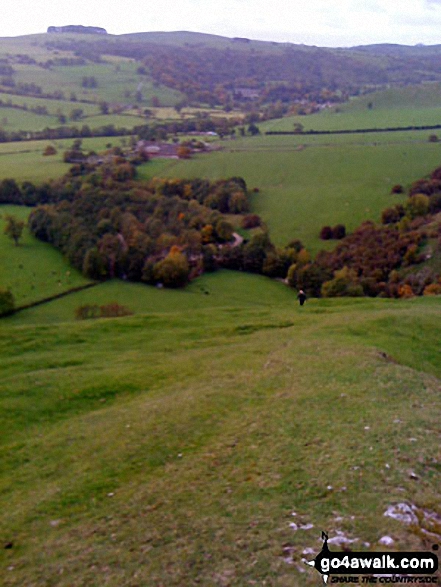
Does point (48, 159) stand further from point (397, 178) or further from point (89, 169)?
point (397, 178)

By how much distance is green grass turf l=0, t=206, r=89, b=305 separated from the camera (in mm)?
76350

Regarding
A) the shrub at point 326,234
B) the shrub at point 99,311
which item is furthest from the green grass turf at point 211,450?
the shrub at point 326,234

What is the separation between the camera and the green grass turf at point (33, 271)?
76.3m

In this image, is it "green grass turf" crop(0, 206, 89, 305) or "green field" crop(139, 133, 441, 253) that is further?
"green field" crop(139, 133, 441, 253)

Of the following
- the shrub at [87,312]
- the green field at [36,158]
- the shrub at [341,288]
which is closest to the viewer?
the shrub at [87,312]

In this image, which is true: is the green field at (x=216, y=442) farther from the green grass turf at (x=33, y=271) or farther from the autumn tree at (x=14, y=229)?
the autumn tree at (x=14, y=229)

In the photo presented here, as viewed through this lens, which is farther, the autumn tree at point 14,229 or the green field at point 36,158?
the green field at point 36,158

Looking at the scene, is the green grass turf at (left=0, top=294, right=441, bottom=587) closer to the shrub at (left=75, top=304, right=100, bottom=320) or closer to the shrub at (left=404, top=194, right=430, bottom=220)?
the shrub at (left=75, top=304, right=100, bottom=320)

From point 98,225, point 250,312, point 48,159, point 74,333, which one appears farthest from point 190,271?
point 48,159

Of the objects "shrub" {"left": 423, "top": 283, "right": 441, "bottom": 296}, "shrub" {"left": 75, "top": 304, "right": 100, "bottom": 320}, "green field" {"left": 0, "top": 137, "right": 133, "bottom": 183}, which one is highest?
"green field" {"left": 0, "top": 137, "right": 133, "bottom": 183}

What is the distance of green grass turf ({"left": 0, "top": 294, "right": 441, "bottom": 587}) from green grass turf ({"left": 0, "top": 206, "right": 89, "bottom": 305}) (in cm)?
3979

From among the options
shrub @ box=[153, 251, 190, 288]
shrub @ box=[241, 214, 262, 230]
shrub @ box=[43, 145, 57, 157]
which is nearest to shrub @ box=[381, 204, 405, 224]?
shrub @ box=[241, 214, 262, 230]

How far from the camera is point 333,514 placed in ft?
47.4

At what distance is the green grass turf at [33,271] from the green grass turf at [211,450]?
1566 inches
